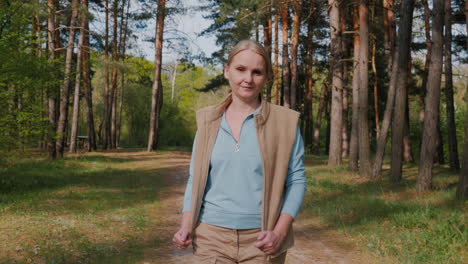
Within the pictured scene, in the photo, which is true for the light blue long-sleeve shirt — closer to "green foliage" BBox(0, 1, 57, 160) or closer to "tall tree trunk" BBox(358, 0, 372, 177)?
"green foliage" BBox(0, 1, 57, 160)

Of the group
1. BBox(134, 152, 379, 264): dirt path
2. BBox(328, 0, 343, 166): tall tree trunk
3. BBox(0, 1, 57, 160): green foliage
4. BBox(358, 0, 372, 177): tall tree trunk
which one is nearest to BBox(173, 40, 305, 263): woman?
BBox(134, 152, 379, 264): dirt path

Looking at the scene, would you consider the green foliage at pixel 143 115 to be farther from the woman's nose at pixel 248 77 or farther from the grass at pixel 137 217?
the woman's nose at pixel 248 77

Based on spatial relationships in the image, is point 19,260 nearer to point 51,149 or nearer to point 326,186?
point 326,186

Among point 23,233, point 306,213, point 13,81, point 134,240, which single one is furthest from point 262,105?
point 13,81

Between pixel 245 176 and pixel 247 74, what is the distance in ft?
1.78

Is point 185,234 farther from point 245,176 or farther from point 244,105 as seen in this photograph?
point 244,105

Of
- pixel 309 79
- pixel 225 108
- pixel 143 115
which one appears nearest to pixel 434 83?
pixel 225 108

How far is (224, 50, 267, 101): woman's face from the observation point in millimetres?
2400

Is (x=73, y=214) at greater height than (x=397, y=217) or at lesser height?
lesser

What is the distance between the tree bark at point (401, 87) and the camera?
13.2 m

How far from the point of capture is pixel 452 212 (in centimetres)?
861

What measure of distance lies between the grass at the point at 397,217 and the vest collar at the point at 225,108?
483 cm

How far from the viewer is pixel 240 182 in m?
2.36

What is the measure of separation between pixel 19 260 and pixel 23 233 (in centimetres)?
153
